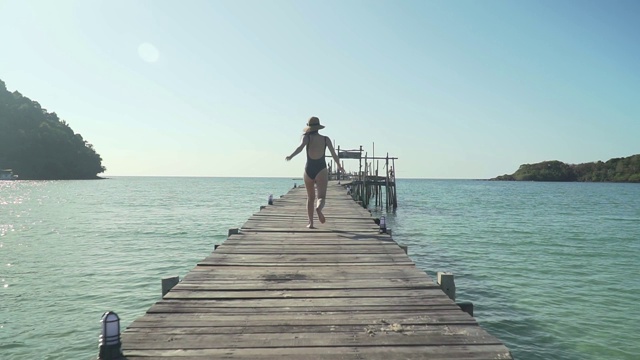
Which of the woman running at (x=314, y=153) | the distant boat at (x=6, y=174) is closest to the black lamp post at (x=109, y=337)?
the woman running at (x=314, y=153)

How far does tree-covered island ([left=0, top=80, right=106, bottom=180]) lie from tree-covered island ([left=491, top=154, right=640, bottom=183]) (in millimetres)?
184051

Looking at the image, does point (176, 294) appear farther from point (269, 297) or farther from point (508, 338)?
point (508, 338)

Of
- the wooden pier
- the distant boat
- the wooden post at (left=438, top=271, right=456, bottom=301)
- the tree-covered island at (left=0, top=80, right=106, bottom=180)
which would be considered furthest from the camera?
the tree-covered island at (left=0, top=80, right=106, bottom=180)

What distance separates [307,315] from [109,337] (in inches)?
58.3

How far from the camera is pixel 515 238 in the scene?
62.6 ft

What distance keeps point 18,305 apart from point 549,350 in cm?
A: 1046

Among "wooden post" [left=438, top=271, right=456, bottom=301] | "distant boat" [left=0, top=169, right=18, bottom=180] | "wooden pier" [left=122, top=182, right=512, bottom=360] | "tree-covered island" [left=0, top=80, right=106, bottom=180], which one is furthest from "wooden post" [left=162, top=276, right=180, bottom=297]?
"tree-covered island" [left=0, top=80, right=106, bottom=180]

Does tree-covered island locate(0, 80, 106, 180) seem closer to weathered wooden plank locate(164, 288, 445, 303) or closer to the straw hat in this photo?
the straw hat

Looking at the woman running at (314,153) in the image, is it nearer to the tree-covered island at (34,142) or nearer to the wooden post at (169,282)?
the wooden post at (169,282)

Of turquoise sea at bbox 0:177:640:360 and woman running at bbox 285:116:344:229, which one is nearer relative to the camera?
turquoise sea at bbox 0:177:640:360

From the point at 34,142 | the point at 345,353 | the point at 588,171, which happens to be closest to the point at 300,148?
the point at 345,353

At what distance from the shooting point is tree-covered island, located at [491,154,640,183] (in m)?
147

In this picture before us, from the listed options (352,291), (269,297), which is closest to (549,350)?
(352,291)

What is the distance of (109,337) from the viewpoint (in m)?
2.42
